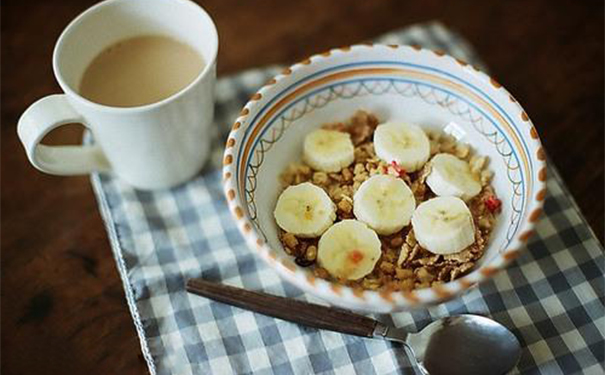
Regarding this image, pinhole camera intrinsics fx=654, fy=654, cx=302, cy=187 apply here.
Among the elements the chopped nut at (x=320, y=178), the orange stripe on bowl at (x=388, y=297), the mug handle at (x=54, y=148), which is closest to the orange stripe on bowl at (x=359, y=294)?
the orange stripe on bowl at (x=388, y=297)

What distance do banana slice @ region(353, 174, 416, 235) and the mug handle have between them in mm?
398

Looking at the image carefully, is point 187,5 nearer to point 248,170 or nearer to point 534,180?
point 248,170

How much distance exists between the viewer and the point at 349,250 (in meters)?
0.80

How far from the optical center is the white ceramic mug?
2.82 feet

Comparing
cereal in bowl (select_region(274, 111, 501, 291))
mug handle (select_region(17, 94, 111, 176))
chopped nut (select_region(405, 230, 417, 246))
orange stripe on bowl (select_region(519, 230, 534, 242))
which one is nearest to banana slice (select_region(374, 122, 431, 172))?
cereal in bowl (select_region(274, 111, 501, 291))

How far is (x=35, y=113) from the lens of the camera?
86 cm

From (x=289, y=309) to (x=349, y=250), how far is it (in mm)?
117

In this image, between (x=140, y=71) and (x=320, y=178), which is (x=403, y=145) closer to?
(x=320, y=178)

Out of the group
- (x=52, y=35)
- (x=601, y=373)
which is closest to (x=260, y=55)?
Answer: (x=52, y=35)

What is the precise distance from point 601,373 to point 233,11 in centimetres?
88

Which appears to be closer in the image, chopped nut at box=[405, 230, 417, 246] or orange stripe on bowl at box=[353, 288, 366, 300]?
orange stripe on bowl at box=[353, 288, 366, 300]

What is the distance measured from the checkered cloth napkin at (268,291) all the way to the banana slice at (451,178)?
13 cm

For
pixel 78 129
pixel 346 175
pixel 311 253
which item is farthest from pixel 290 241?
pixel 78 129

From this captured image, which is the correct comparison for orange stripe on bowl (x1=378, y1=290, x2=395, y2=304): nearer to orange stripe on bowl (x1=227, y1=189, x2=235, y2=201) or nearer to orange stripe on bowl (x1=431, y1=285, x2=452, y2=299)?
orange stripe on bowl (x1=431, y1=285, x2=452, y2=299)
